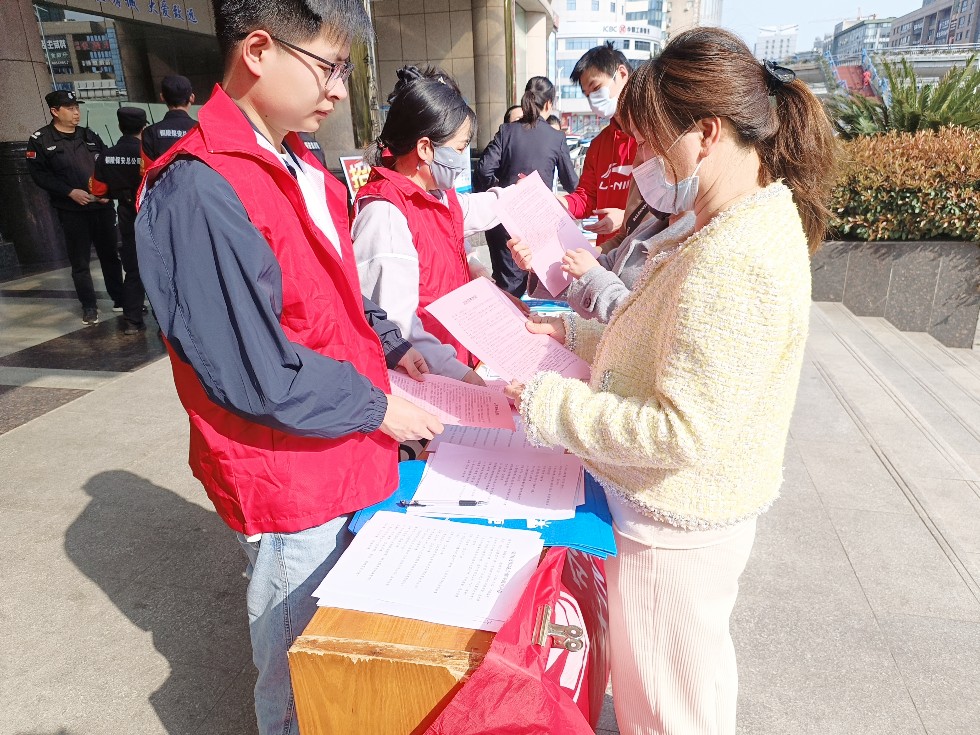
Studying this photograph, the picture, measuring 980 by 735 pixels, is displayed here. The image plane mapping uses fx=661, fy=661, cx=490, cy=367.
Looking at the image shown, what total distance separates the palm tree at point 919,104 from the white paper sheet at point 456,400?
21.0 ft

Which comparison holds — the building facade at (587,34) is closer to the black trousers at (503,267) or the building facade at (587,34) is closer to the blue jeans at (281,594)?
the black trousers at (503,267)

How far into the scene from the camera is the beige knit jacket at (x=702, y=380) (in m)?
1.00

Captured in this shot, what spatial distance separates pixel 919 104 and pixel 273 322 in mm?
7759

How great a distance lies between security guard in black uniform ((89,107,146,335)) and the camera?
5.10 m

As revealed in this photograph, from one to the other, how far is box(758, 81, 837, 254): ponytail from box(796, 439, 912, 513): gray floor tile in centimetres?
214

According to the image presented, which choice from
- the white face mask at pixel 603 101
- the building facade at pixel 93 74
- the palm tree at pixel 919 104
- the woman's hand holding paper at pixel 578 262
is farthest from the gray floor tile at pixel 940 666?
the palm tree at pixel 919 104

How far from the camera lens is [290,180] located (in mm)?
1093

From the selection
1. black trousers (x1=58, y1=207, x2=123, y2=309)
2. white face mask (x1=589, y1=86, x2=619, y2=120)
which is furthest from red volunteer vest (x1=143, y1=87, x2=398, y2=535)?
black trousers (x1=58, y1=207, x2=123, y2=309)

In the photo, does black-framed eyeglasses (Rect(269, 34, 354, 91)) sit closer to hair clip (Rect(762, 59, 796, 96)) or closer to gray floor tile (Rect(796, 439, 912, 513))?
hair clip (Rect(762, 59, 796, 96))

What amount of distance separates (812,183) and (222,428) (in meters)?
1.13

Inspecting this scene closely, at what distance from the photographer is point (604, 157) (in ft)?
12.1

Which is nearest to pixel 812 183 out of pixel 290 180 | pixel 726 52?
pixel 726 52

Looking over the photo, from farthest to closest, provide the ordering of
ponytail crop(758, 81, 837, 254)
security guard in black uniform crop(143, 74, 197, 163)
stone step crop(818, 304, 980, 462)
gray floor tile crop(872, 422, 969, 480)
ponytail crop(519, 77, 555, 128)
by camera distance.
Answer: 1. ponytail crop(519, 77, 555, 128)
2. security guard in black uniform crop(143, 74, 197, 163)
3. stone step crop(818, 304, 980, 462)
4. gray floor tile crop(872, 422, 969, 480)
5. ponytail crop(758, 81, 837, 254)

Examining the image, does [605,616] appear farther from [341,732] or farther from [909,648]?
[909,648]
